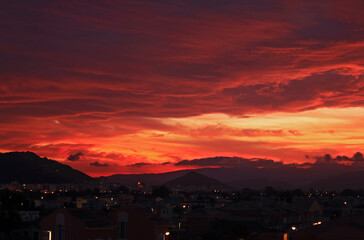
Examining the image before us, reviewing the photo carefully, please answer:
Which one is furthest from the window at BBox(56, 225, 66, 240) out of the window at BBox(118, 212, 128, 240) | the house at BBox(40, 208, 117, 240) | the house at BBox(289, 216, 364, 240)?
the house at BBox(289, 216, 364, 240)

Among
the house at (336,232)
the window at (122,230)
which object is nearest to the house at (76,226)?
the window at (122,230)

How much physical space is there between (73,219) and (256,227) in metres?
20.5

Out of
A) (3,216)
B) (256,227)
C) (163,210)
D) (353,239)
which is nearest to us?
(353,239)

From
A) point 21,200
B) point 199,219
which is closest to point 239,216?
point 199,219

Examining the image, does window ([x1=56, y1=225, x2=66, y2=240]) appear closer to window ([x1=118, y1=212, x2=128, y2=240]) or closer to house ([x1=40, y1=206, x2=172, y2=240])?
house ([x1=40, y1=206, x2=172, y2=240])

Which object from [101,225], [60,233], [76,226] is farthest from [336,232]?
[60,233]

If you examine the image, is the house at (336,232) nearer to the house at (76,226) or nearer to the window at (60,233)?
the house at (76,226)

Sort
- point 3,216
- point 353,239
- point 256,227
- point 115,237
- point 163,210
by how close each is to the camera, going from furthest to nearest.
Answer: point 163,210
point 3,216
point 256,227
point 115,237
point 353,239

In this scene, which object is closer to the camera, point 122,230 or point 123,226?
point 122,230

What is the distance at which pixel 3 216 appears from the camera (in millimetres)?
65500

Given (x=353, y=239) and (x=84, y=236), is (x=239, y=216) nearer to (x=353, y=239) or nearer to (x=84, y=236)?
(x=84, y=236)

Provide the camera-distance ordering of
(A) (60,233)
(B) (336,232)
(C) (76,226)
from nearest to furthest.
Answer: (B) (336,232) → (C) (76,226) → (A) (60,233)

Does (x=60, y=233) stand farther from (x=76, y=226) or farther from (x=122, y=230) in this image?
(x=122, y=230)

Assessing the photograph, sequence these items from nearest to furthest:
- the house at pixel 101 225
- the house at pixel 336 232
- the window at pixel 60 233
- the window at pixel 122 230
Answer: the house at pixel 336 232 → the house at pixel 101 225 → the window at pixel 60 233 → the window at pixel 122 230
